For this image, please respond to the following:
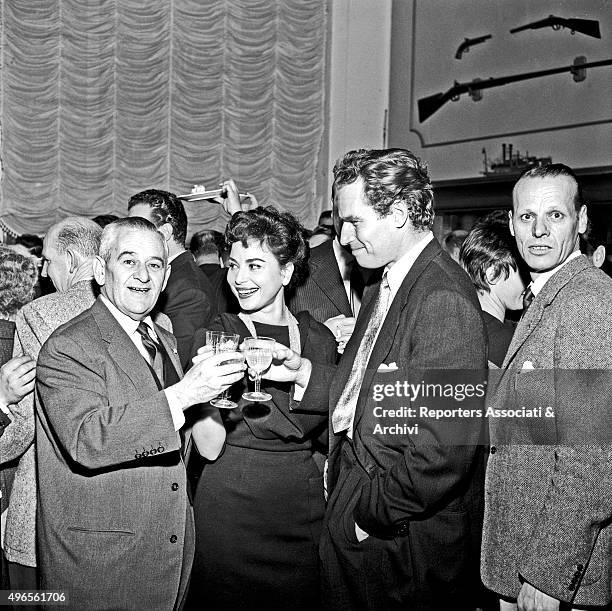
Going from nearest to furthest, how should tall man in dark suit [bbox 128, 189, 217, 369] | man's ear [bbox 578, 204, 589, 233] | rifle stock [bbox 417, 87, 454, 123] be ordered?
man's ear [bbox 578, 204, 589, 233]
tall man in dark suit [bbox 128, 189, 217, 369]
rifle stock [bbox 417, 87, 454, 123]

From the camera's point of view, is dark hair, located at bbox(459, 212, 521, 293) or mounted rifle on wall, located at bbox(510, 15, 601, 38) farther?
mounted rifle on wall, located at bbox(510, 15, 601, 38)

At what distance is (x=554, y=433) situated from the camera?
2.09 m

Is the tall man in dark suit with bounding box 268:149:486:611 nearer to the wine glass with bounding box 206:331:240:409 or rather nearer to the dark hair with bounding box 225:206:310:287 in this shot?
the wine glass with bounding box 206:331:240:409

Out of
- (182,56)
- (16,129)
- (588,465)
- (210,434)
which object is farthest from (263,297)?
(182,56)

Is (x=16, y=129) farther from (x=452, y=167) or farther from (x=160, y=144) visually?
(x=452, y=167)

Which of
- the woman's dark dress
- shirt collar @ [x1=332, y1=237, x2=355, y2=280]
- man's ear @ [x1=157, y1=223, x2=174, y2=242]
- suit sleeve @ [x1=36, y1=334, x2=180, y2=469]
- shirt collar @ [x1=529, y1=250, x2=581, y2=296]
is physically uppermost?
man's ear @ [x1=157, y1=223, x2=174, y2=242]

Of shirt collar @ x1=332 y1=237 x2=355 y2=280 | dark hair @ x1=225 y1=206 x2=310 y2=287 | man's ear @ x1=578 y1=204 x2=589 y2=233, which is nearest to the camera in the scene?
man's ear @ x1=578 y1=204 x2=589 y2=233

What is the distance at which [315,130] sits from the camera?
9469 millimetres

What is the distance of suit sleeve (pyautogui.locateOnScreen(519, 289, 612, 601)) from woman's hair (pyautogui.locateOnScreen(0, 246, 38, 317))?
193 cm

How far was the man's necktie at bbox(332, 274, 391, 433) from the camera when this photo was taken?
232 centimetres

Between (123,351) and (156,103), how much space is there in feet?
22.1

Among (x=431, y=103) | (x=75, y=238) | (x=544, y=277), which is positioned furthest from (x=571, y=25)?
(x=75, y=238)

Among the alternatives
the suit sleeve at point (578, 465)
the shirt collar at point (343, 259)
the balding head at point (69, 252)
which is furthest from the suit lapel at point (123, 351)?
the shirt collar at point (343, 259)

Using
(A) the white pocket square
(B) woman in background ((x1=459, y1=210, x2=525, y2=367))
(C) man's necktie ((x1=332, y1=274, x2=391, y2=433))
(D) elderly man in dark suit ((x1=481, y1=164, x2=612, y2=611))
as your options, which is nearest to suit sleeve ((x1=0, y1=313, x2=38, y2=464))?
(C) man's necktie ((x1=332, y1=274, x2=391, y2=433))
